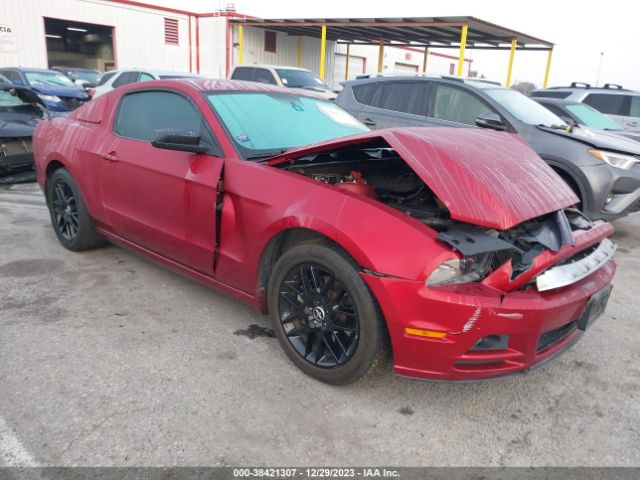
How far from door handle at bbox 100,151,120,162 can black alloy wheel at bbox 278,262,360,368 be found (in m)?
1.90

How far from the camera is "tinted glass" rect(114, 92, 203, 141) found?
3551 mm

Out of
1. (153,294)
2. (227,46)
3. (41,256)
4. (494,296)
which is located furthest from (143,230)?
(227,46)

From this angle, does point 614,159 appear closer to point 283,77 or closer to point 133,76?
point 283,77

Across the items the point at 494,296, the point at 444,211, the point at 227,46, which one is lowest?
the point at 494,296

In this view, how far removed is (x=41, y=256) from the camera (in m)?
4.59

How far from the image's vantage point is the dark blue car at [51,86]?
42.4 ft

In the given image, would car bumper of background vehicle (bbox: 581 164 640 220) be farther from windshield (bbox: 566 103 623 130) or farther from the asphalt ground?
windshield (bbox: 566 103 623 130)

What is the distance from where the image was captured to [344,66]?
29516 mm

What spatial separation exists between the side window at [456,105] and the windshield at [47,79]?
11.0 metres

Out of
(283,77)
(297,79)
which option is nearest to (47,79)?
(283,77)

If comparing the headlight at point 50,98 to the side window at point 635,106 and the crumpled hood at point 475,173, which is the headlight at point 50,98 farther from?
the side window at point 635,106

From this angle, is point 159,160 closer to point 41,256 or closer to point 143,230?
point 143,230

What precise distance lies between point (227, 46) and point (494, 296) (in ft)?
75.3

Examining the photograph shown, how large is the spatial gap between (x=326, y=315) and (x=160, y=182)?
161cm
